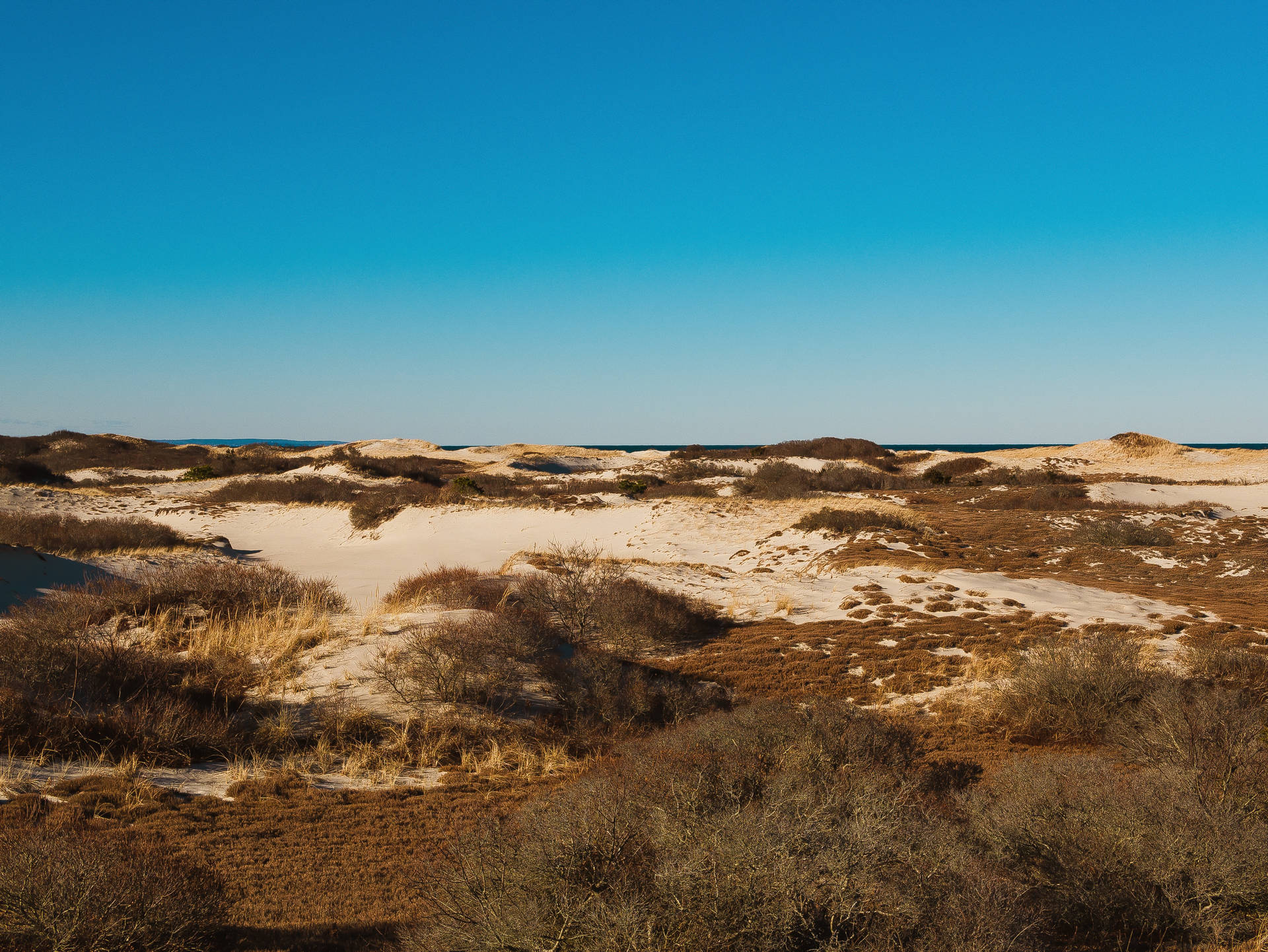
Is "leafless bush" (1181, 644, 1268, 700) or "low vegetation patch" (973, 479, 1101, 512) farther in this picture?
"low vegetation patch" (973, 479, 1101, 512)

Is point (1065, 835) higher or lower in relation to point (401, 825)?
higher

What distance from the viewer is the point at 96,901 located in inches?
131

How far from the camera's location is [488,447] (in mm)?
69500

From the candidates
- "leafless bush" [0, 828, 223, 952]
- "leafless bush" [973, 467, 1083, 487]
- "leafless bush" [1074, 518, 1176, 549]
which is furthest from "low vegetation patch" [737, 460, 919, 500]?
"leafless bush" [0, 828, 223, 952]

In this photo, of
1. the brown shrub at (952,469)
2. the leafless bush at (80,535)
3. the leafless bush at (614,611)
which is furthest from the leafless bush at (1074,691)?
the brown shrub at (952,469)

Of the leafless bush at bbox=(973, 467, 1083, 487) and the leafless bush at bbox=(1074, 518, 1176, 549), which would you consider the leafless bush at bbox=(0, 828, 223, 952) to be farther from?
the leafless bush at bbox=(973, 467, 1083, 487)

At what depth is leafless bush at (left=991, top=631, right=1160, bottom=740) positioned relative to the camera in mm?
8047

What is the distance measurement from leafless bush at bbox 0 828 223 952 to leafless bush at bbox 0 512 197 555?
807 inches

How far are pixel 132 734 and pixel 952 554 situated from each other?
18716 millimetres

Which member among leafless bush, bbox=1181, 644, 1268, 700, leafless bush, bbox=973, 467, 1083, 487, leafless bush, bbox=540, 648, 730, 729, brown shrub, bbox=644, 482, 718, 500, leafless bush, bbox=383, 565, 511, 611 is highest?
leafless bush, bbox=973, 467, 1083, 487

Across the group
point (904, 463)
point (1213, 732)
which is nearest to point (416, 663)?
point (1213, 732)

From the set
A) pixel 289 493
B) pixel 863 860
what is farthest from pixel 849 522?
pixel 289 493

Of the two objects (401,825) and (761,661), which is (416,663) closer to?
(401,825)

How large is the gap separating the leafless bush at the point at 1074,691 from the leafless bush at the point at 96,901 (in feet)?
27.1
